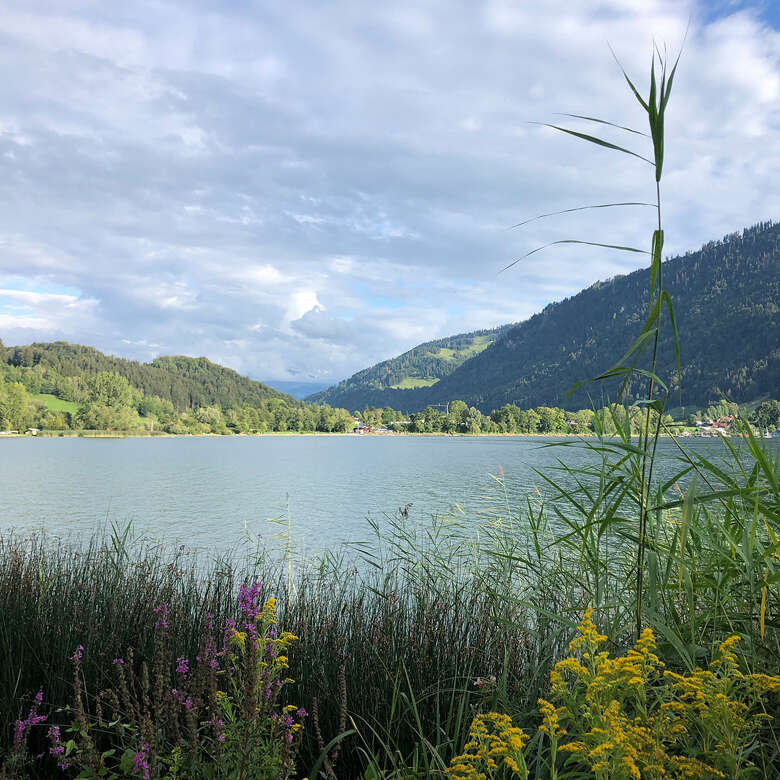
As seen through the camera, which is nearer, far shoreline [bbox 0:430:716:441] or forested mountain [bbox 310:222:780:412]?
forested mountain [bbox 310:222:780:412]

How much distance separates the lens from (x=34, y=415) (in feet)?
364

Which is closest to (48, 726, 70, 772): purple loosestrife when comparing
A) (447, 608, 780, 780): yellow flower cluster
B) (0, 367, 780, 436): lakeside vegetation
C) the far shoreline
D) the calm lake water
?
(447, 608, 780, 780): yellow flower cluster

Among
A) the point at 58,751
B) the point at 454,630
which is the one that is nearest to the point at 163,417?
the point at 454,630

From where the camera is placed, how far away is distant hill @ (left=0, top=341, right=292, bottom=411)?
146m

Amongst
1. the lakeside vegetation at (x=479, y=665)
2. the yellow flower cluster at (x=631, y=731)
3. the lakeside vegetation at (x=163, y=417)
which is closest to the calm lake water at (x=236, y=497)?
the lakeside vegetation at (x=479, y=665)

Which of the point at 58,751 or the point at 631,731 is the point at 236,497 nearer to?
the point at 58,751

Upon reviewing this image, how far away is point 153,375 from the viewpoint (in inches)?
6727

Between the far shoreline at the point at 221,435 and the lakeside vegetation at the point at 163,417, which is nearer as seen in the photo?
the far shoreline at the point at 221,435

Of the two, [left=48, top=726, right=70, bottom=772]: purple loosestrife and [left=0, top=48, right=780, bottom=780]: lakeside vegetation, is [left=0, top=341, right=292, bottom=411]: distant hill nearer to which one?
[left=0, top=48, right=780, bottom=780]: lakeside vegetation

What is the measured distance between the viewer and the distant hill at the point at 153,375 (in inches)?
5758

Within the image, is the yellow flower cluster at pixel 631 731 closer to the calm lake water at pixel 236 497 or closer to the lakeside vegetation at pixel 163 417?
the calm lake water at pixel 236 497

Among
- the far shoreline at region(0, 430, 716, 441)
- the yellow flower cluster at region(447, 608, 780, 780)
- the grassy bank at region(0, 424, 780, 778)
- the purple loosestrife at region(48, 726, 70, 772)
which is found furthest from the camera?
the far shoreline at region(0, 430, 716, 441)

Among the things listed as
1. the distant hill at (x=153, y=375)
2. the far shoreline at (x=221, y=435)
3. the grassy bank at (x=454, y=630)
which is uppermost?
the distant hill at (x=153, y=375)

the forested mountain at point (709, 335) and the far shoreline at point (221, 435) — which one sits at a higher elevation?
the forested mountain at point (709, 335)
